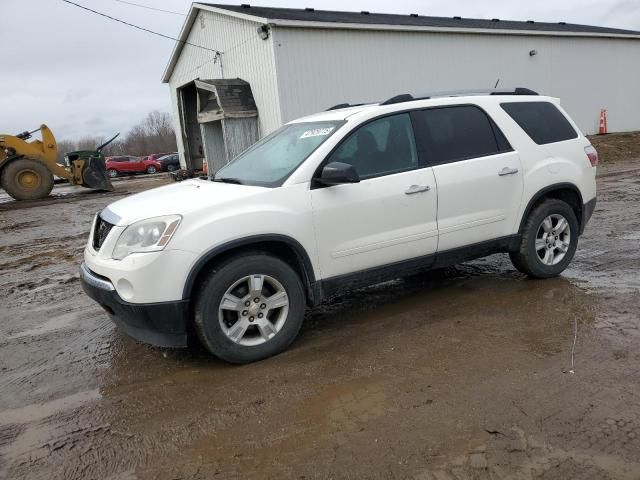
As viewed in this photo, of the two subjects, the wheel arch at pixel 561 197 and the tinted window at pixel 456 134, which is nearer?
the tinted window at pixel 456 134

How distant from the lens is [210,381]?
3631 millimetres

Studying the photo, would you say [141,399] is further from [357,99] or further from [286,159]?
[357,99]

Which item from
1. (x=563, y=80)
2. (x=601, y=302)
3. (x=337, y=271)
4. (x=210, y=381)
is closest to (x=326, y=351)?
(x=337, y=271)

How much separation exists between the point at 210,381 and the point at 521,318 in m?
2.59

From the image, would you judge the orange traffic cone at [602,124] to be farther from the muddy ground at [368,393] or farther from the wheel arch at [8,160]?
the wheel arch at [8,160]

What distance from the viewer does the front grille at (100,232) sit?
390cm

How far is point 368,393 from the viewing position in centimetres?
331

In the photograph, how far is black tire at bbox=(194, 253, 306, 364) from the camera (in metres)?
3.60

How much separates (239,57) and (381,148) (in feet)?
54.0

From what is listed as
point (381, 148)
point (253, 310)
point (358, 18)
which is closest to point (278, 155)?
point (381, 148)

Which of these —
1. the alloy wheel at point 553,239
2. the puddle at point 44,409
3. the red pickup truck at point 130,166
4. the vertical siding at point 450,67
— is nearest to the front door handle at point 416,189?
the alloy wheel at point 553,239

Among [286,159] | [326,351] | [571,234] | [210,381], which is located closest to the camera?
[210,381]

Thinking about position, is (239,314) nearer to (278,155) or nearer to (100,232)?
(100,232)

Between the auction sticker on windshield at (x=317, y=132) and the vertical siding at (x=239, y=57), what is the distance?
1325 cm
